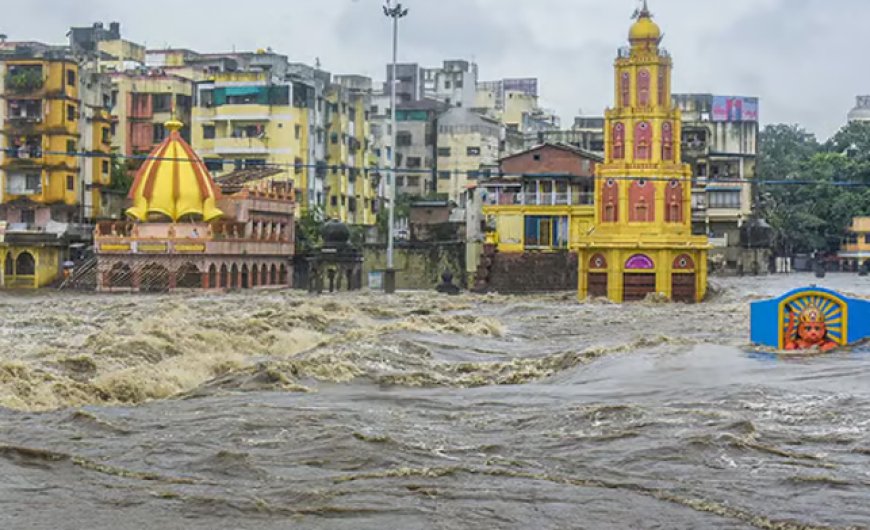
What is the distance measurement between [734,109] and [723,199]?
423 inches

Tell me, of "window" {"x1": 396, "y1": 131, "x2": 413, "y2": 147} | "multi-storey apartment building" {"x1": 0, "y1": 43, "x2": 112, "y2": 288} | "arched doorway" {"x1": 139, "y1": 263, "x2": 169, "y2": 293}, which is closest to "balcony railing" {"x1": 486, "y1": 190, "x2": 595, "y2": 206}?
"arched doorway" {"x1": 139, "y1": 263, "x2": 169, "y2": 293}

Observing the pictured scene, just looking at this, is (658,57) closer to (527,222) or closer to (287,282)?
(527,222)

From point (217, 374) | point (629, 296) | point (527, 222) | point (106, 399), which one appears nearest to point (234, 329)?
point (217, 374)

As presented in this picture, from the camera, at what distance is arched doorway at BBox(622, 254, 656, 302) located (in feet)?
175

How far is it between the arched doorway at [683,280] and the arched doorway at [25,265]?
28286mm

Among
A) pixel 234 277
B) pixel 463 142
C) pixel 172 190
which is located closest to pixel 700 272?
pixel 234 277

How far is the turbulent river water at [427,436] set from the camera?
11273 mm

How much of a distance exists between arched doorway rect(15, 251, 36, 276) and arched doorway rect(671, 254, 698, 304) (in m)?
28.3

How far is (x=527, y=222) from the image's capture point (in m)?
64.7

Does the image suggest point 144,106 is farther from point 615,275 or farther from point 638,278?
point 638,278

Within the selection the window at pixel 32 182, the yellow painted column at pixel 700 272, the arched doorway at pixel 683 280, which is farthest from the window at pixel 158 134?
the yellow painted column at pixel 700 272

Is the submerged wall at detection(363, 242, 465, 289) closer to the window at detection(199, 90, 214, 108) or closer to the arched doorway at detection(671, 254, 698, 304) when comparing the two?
the window at detection(199, 90, 214, 108)

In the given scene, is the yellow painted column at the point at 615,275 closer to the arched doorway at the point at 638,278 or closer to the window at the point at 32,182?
the arched doorway at the point at 638,278

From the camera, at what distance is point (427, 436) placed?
48.6 feet
